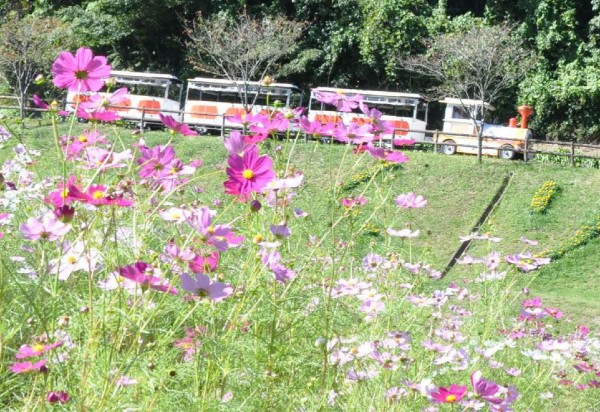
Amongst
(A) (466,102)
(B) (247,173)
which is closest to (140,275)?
(B) (247,173)

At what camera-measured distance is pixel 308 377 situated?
1998 millimetres

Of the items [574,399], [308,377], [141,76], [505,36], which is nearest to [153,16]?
[141,76]

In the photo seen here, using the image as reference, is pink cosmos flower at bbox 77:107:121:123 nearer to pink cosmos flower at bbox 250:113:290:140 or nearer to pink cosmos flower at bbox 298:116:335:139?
pink cosmos flower at bbox 250:113:290:140

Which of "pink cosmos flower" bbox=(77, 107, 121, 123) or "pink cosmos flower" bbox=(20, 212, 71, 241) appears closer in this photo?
"pink cosmos flower" bbox=(20, 212, 71, 241)

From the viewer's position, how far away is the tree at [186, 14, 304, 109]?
21.7 meters

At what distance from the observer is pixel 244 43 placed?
21984mm

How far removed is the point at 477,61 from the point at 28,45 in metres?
12.2

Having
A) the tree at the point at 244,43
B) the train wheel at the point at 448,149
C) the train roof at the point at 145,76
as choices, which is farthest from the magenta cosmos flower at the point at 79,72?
the train roof at the point at 145,76

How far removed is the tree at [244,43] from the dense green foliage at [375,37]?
2.49ft

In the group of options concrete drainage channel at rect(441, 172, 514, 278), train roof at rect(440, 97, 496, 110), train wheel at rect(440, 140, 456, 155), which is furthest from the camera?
train roof at rect(440, 97, 496, 110)

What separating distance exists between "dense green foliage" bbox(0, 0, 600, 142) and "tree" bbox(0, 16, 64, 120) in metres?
1.58

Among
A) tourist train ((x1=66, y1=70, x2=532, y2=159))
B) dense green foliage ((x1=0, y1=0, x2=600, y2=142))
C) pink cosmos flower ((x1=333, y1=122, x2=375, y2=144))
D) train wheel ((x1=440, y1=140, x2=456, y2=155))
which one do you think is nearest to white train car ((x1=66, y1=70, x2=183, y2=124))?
tourist train ((x1=66, y1=70, x2=532, y2=159))

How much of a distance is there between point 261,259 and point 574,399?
337cm

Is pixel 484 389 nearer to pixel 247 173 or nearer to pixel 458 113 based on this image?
pixel 247 173
